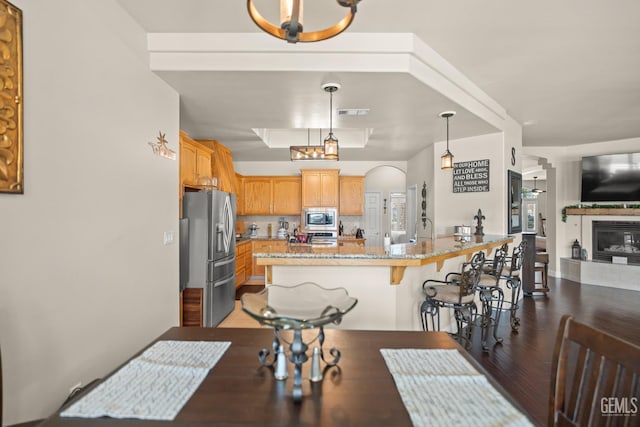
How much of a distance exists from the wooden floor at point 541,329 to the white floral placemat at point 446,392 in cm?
76

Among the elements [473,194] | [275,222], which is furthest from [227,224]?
[473,194]

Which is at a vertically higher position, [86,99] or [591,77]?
[591,77]

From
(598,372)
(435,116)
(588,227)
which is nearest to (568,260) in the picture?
(588,227)

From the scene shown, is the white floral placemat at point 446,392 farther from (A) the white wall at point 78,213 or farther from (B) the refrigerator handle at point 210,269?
(B) the refrigerator handle at point 210,269

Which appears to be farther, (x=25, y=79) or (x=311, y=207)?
(x=311, y=207)

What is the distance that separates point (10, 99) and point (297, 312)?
1619 mm

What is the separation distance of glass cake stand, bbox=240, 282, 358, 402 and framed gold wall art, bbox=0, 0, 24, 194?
1224 mm

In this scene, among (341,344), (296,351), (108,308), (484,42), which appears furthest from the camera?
(484,42)

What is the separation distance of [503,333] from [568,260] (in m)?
4.06

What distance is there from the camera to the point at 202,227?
3561 mm

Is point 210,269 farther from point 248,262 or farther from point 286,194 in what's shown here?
point 286,194

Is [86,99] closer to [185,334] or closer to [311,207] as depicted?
[185,334]

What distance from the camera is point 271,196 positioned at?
22.0 feet

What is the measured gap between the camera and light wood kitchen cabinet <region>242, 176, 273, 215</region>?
670cm
